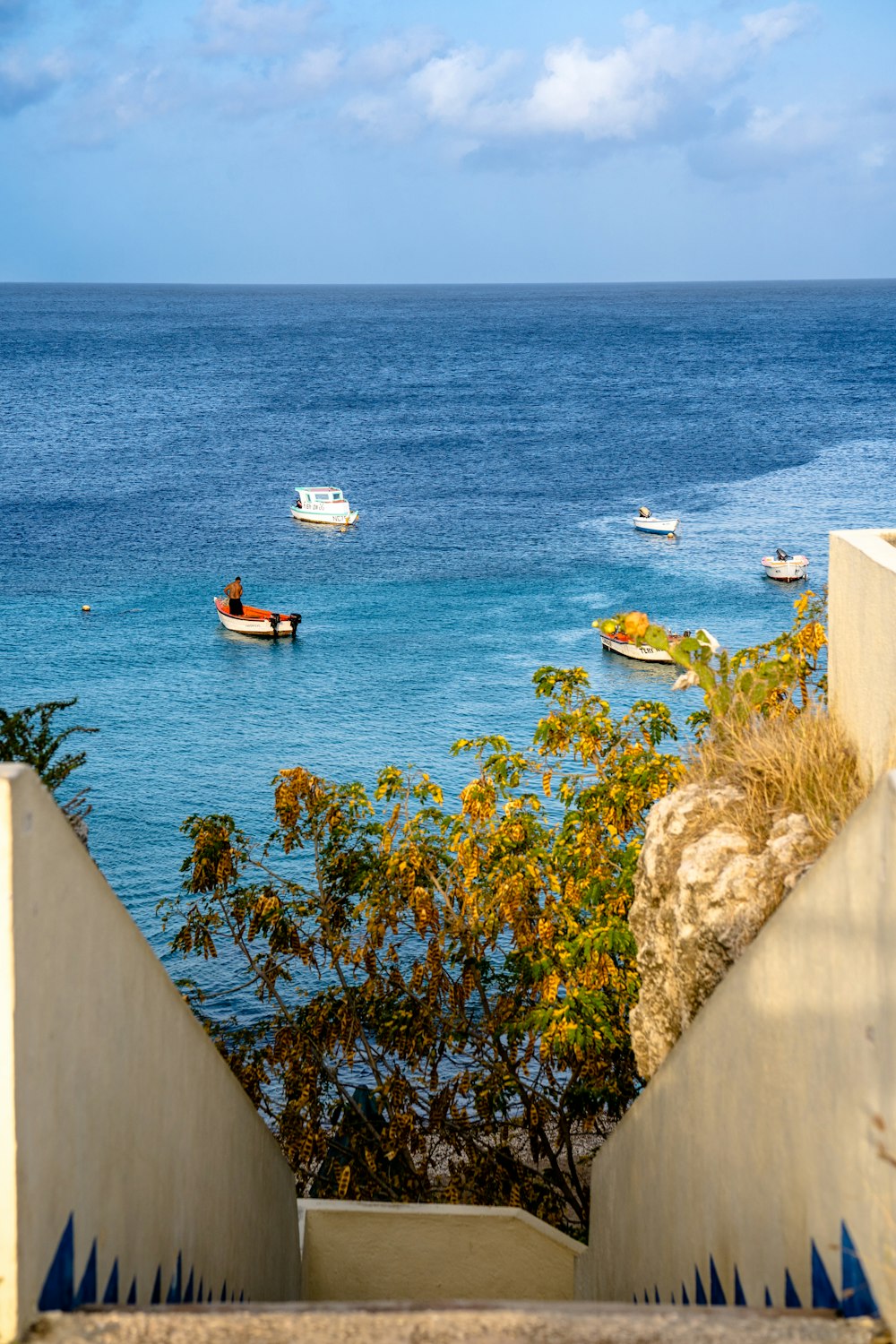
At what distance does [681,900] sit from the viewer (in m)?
6.97

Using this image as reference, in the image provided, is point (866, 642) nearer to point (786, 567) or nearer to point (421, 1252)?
point (421, 1252)

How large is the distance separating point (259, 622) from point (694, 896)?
4118 centimetres

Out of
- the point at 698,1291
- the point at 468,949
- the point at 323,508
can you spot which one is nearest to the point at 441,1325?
the point at 698,1291

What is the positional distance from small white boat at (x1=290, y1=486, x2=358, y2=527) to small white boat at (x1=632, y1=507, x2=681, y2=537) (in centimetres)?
1482

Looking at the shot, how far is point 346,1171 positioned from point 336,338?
160496 mm

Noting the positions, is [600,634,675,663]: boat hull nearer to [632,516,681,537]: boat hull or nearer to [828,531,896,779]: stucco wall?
[632,516,681,537]: boat hull

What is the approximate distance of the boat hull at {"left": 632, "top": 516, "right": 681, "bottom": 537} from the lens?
60.7m

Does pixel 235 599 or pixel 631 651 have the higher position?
pixel 235 599

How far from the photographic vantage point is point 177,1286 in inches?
174

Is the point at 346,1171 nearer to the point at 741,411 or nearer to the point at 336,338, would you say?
the point at 741,411

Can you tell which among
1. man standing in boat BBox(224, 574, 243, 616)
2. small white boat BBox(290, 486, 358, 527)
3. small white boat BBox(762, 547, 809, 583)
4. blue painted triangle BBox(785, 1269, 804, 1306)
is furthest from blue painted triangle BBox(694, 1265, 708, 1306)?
small white boat BBox(290, 486, 358, 527)

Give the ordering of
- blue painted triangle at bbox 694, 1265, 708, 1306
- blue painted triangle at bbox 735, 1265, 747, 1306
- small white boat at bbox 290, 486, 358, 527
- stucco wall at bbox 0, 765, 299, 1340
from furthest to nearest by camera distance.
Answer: small white boat at bbox 290, 486, 358, 527 < blue painted triangle at bbox 694, 1265, 708, 1306 < blue painted triangle at bbox 735, 1265, 747, 1306 < stucco wall at bbox 0, 765, 299, 1340

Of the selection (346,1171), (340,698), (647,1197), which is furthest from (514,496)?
(647,1197)

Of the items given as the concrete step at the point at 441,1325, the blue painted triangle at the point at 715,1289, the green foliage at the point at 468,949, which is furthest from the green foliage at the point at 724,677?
the concrete step at the point at 441,1325
